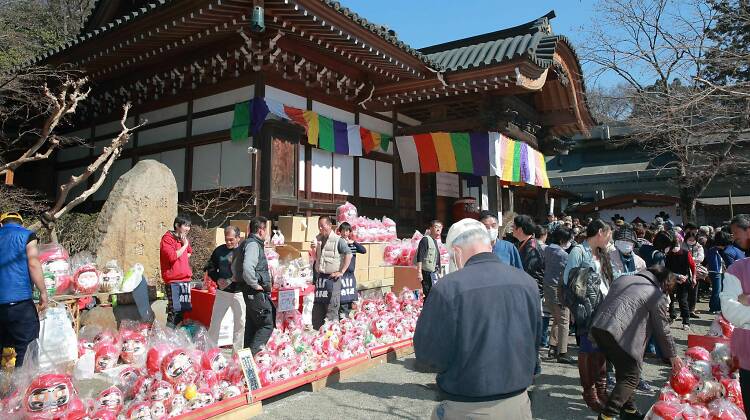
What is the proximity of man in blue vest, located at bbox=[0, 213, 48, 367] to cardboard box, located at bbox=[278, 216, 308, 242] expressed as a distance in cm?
471

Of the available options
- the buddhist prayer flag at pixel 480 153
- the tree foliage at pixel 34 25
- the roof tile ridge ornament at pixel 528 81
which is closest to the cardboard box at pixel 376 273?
the buddhist prayer flag at pixel 480 153

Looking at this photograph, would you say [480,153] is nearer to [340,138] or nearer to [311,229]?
[340,138]

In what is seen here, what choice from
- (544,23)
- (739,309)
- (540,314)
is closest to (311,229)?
(540,314)

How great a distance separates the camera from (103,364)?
187 inches

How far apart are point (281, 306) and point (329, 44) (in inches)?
199

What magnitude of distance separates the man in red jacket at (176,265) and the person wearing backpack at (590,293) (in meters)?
4.64

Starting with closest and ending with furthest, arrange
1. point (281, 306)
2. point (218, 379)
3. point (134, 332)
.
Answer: point (218, 379), point (134, 332), point (281, 306)

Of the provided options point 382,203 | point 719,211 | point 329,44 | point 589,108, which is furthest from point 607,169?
point 329,44

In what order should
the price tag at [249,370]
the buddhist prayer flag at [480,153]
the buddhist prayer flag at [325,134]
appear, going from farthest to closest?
the buddhist prayer flag at [480,153]
the buddhist prayer flag at [325,134]
the price tag at [249,370]

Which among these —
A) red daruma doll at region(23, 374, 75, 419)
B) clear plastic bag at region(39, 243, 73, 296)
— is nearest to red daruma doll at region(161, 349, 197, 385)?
red daruma doll at region(23, 374, 75, 419)

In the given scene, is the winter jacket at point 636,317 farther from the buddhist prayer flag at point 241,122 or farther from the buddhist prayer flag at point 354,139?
the buddhist prayer flag at point 354,139

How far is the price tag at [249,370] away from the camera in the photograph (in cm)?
402

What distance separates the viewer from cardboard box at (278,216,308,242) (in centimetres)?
861

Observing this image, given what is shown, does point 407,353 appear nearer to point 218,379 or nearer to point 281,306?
point 281,306
